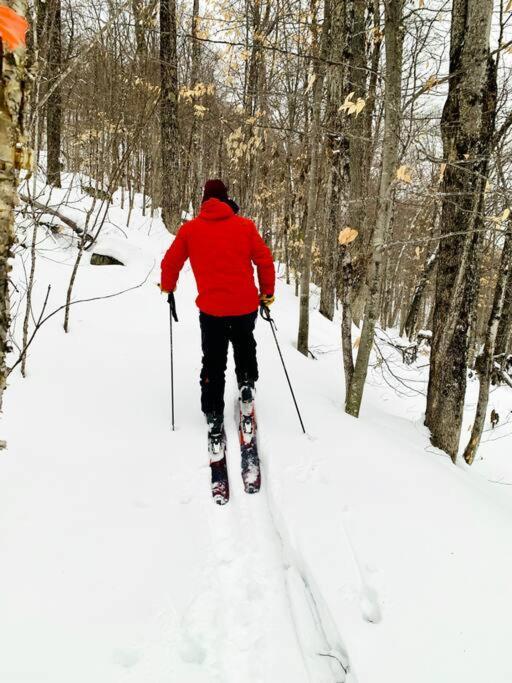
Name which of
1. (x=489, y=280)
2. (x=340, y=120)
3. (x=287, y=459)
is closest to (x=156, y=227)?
(x=340, y=120)

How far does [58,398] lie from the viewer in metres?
3.99

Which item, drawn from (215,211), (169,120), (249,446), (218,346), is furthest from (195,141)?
(249,446)

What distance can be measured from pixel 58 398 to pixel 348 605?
123 inches

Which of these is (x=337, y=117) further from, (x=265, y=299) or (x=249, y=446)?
(x=249, y=446)

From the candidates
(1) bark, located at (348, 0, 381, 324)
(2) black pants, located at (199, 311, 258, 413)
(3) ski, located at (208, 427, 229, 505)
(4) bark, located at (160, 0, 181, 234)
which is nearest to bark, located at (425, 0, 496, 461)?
(2) black pants, located at (199, 311, 258, 413)

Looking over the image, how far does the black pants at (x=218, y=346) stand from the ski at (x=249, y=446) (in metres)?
0.23

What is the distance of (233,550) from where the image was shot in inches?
107

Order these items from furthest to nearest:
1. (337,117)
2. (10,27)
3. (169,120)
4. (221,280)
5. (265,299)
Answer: (169,120) → (337,117) → (265,299) → (221,280) → (10,27)

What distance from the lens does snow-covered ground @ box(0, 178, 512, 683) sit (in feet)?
6.44

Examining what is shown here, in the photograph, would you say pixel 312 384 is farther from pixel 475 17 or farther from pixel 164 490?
pixel 475 17

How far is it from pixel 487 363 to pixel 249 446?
3741mm

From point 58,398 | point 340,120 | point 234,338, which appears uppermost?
point 340,120

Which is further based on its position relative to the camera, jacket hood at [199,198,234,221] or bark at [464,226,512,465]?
bark at [464,226,512,465]

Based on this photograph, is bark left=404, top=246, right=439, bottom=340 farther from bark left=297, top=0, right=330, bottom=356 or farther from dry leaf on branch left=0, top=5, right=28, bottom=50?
dry leaf on branch left=0, top=5, right=28, bottom=50
